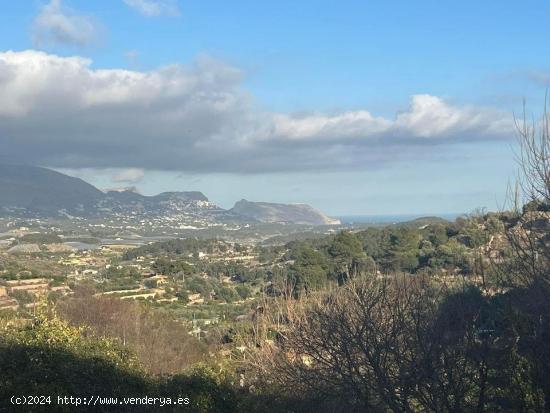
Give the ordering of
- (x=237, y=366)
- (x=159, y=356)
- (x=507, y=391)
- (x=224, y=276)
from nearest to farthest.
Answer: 1. (x=507, y=391)
2. (x=237, y=366)
3. (x=159, y=356)
4. (x=224, y=276)

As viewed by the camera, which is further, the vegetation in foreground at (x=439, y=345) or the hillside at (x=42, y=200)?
the hillside at (x=42, y=200)

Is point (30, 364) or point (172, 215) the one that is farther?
point (172, 215)

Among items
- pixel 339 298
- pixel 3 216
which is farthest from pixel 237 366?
pixel 3 216

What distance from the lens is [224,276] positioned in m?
53.4

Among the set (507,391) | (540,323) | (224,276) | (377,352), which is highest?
(540,323)

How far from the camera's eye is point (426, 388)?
5609 millimetres

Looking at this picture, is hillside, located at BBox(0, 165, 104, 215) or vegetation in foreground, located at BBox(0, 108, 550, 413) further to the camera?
hillside, located at BBox(0, 165, 104, 215)

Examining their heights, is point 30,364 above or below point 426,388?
below

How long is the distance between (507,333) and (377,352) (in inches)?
55.9

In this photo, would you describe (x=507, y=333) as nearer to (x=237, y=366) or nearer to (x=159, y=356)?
(x=237, y=366)

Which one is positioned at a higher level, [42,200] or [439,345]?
[42,200]

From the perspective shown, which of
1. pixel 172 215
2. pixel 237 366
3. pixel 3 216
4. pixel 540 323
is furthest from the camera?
pixel 172 215

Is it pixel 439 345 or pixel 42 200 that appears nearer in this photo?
pixel 439 345

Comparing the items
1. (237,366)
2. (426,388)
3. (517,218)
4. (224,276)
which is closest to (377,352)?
(426,388)
